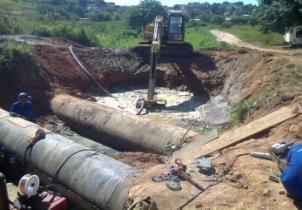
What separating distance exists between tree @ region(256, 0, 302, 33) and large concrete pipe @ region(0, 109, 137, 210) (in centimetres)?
2181

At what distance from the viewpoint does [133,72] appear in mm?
24312

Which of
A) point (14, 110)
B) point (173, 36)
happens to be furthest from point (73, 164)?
point (173, 36)

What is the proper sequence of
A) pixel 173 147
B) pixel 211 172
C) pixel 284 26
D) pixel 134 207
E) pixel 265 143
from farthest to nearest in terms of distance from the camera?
pixel 284 26 → pixel 173 147 → pixel 265 143 → pixel 211 172 → pixel 134 207

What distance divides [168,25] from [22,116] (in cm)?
1411

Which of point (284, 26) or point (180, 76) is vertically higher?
point (284, 26)

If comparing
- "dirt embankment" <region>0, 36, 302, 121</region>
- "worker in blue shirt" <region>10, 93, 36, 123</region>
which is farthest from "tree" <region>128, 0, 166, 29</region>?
"worker in blue shirt" <region>10, 93, 36, 123</region>

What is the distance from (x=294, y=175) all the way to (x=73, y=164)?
18.0 ft

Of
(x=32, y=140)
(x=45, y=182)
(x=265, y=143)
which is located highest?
(x=265, y=143)

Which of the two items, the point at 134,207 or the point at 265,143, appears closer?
the point at 134,207

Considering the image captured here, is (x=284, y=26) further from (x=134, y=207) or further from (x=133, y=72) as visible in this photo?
(x=134, y=207)

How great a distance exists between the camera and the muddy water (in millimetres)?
17484

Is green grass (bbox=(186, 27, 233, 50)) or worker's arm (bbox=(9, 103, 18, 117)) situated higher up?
green grass (bbox=(186, 27, 233, 50))

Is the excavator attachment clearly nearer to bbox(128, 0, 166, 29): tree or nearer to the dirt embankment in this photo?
the dirt embankment

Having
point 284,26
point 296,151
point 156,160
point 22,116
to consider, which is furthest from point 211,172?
point 284,26
